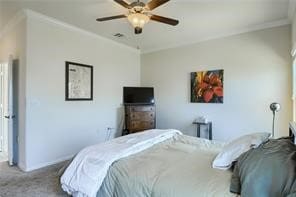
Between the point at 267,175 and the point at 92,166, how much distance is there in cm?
146

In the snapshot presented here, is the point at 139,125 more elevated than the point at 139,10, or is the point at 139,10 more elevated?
the point at 139,10

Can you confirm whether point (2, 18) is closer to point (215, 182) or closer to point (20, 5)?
point (20, 5)

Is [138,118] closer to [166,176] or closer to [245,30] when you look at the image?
[245,30]

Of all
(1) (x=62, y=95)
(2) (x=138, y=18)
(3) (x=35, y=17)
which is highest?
(3) (x=35, y=17)

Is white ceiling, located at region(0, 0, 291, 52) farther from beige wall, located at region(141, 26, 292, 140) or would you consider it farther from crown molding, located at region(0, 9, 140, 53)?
beige wall, located at region(141, 26, 292, 140)

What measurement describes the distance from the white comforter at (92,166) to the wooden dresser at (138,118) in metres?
2.52

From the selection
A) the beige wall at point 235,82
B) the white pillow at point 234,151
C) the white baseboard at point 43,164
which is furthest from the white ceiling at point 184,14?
the white baseboard at point 43,164

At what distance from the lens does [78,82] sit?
13.7ft

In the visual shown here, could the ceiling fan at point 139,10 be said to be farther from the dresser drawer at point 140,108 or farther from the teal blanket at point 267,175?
the dresser drawer at point 140,108

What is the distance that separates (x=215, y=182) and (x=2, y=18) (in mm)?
4412

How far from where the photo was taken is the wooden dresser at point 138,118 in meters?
4.97

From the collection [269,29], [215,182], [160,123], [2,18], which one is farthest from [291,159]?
[2,18]

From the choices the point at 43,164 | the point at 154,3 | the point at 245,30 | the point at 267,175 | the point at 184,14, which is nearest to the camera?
the point at 267,175

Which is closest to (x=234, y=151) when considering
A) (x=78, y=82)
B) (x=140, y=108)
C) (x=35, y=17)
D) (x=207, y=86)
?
(x=207, y=86)
